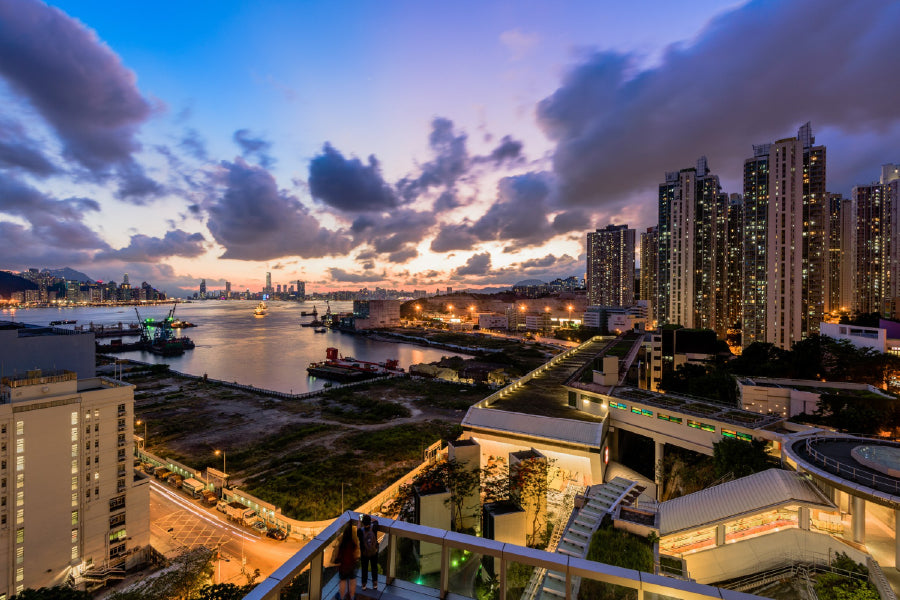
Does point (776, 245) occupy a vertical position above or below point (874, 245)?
below

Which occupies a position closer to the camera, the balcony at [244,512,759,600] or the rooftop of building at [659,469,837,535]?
the balcony at [244,512,759,600]

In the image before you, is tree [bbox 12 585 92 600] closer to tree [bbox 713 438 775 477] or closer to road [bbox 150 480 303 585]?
road [bbox 150 480 303 585]

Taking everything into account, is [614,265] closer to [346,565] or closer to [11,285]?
[346,565]

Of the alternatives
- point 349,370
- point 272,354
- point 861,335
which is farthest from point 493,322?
point 861,335

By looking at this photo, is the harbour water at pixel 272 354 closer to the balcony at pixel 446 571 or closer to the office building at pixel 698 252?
the office building at pixel 698 252

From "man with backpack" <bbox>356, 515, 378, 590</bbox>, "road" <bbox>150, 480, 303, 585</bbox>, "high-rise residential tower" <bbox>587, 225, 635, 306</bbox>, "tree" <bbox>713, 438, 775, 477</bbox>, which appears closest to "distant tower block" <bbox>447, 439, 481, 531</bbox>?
"road" <bbox>150, 480, 303, 585</bbox>

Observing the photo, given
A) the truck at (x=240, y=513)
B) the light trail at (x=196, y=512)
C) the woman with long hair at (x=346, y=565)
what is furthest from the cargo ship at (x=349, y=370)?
the woman with long hair at (x=346, y=565)
